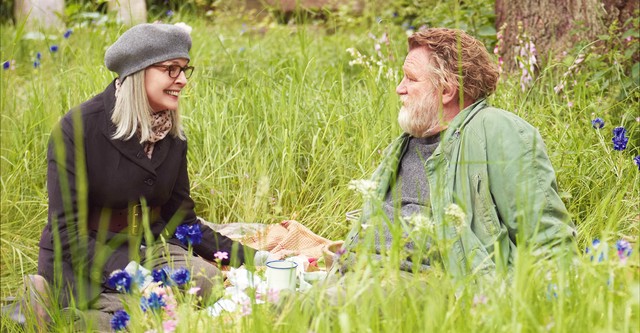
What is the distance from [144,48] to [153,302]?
1.46 m

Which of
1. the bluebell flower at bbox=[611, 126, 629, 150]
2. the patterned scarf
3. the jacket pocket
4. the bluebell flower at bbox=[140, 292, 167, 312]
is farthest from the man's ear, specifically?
the bluebell flower at bbox=[140, 292, 167, 312]

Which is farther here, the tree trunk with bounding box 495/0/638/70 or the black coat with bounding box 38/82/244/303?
the tree trunk with bounding box 495/0/638/70

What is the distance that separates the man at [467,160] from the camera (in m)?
2.92

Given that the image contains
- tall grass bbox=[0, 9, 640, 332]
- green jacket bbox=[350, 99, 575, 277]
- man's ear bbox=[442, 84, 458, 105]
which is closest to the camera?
green jacket bbox=[350, 99, 575, 277]

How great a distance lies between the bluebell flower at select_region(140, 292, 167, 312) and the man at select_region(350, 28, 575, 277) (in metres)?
0.82

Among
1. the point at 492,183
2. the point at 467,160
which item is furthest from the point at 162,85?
the point at 492,183

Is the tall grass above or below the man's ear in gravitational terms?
below

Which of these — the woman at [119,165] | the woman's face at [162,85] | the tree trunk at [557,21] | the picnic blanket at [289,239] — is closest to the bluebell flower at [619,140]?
the picnic blanket at [289,239]

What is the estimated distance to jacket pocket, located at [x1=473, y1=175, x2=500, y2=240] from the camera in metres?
2.96

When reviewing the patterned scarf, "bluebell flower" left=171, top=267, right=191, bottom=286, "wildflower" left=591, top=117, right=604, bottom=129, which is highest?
the patterned scarf

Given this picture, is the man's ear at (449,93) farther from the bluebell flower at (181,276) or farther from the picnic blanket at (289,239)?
the bluebell flower at (181,276)

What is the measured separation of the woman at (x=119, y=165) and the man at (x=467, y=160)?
809 millimetres

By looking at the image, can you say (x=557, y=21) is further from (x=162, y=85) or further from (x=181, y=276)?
(x=181, y=276)

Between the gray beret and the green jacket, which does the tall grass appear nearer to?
the gray beret
